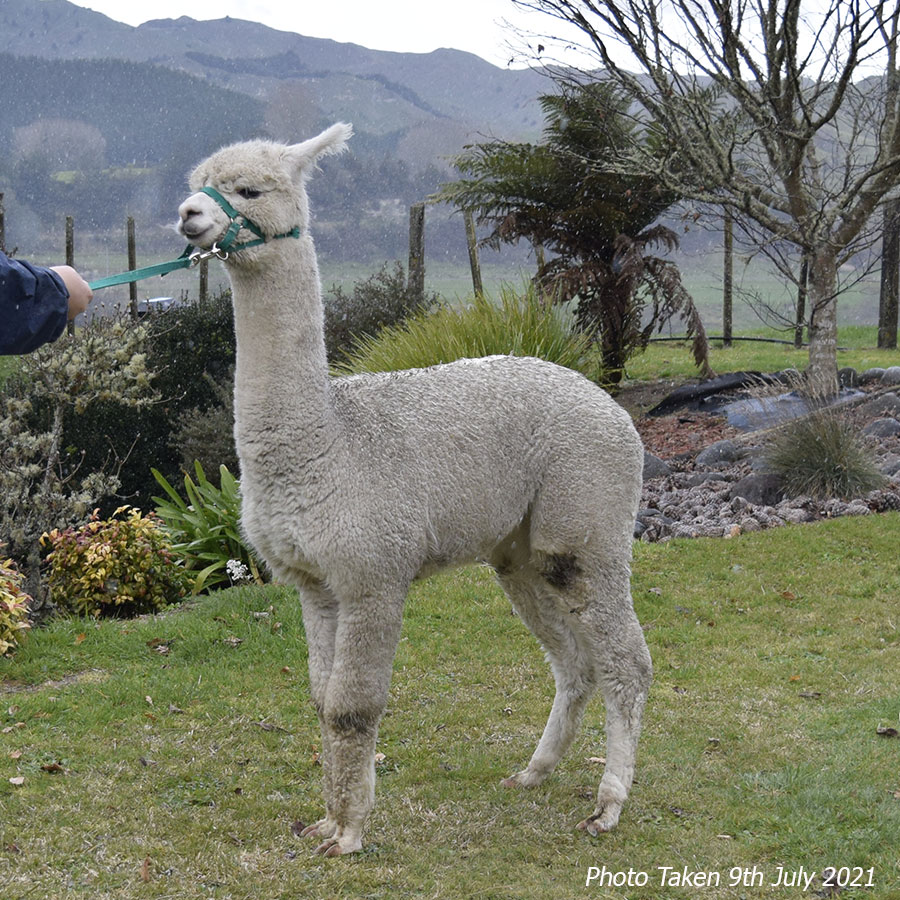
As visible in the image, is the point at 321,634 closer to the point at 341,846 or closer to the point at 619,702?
the point at 341,846

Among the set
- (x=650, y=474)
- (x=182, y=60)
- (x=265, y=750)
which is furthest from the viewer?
(x=182, y=60)

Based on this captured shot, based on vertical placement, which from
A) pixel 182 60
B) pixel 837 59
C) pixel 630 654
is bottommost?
pixel 630 654

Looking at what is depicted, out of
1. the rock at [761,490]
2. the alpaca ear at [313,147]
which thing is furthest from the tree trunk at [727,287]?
the alpaca ear at [313,147]

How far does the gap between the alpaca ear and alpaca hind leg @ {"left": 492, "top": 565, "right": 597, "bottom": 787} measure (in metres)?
1.77

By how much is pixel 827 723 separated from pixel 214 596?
4019mm

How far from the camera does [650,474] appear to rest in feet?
32.6

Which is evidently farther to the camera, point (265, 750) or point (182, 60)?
point (182, 60)

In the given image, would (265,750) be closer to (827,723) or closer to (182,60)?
(827,723)

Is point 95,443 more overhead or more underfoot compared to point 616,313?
more underfoot

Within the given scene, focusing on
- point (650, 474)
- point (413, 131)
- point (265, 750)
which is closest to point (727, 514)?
point (650, 474)

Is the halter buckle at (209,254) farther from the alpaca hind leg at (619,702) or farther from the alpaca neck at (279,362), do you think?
the alpaca hind leg at (619,702)

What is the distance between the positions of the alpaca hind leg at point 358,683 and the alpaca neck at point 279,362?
566 millimetres

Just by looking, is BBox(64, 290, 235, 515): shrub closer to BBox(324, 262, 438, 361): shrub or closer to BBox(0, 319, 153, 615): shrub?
BBox(324, 262, 438, 361): shrub

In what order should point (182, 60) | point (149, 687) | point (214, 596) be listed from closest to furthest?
1. point (149, 687)
2. point (214, 596)
3. point (182, 60)
